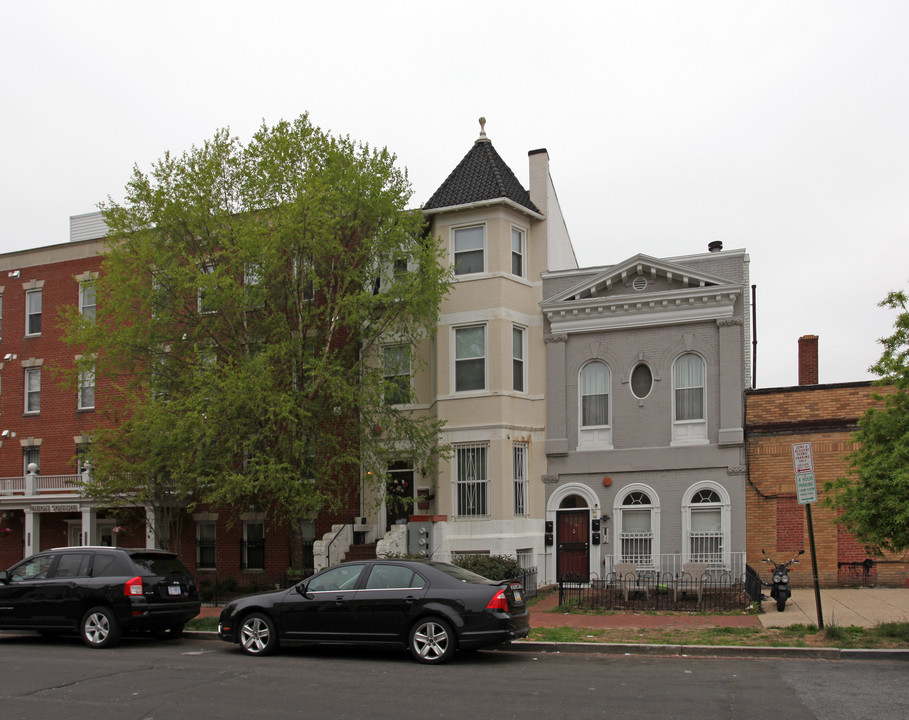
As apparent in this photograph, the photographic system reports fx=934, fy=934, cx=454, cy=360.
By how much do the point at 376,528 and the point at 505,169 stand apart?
1065cm

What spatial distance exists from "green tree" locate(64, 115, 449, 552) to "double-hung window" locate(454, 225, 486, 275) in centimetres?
171

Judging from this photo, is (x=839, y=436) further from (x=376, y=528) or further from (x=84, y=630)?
(x=84, y=630)

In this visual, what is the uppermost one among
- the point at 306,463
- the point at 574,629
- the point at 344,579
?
the point at 306,463

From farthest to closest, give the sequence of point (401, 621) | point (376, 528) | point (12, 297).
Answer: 1. point (12, 297)
2. point (376, 528)
3. point (401, 621)

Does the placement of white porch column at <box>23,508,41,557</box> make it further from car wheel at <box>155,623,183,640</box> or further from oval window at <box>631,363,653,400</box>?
oval window at <box>631,363,653,400</box>

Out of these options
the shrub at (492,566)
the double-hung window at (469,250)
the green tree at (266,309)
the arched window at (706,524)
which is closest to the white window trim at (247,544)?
the green tree at (266,309)

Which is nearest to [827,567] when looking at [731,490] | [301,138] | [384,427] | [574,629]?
[731,490]

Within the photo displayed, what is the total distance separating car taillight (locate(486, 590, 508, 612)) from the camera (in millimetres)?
12680

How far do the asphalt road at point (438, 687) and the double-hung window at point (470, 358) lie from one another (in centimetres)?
1107

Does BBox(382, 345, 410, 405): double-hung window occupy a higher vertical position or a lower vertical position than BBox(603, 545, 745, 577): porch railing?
higher

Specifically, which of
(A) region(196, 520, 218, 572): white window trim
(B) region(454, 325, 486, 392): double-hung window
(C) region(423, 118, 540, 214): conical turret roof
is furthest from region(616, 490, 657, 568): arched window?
(A) region(196, 520, 218, 572): white window trim

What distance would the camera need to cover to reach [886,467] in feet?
44.5

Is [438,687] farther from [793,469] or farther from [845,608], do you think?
[793,469]

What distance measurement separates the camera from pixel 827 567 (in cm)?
2214
